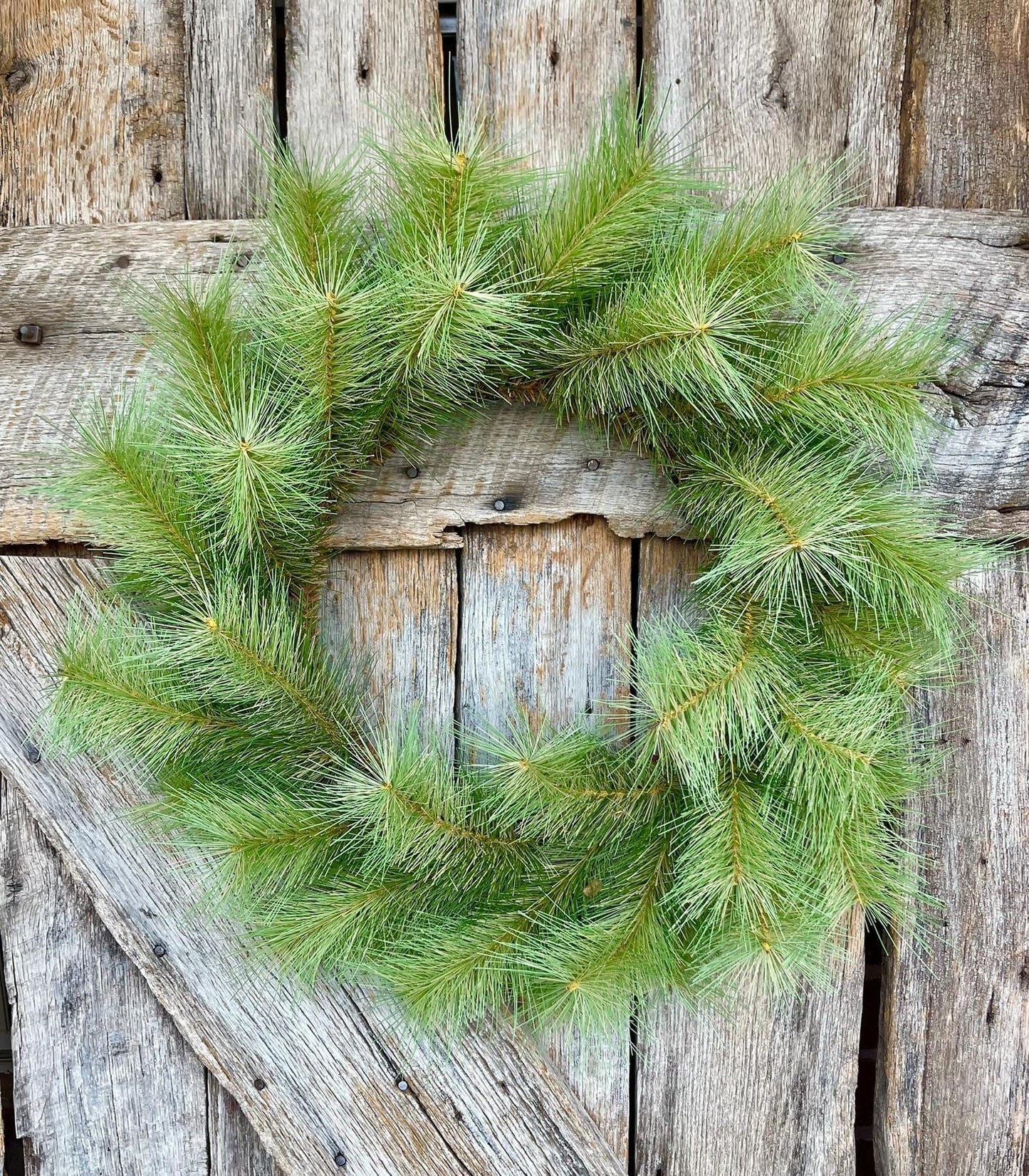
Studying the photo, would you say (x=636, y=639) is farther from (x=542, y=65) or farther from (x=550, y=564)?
(x=542, y=65)

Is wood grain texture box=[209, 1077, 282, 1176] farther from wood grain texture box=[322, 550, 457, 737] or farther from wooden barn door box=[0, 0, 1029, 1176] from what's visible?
wood grain texture box=[322, 550, 457, 737]

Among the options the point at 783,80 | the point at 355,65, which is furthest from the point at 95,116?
the point at 783,80

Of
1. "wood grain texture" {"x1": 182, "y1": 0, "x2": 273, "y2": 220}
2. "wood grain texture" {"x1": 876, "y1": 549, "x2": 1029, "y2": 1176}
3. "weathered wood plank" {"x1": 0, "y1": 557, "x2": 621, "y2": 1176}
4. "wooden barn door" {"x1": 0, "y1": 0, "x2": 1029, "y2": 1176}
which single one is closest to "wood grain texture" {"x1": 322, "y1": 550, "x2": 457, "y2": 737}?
"wooden barn door" {"x1": 0, "y1": 0, "x2": 1029, "y2": 1176}

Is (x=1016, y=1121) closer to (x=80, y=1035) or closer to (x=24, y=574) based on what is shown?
(x=80, y=1035)

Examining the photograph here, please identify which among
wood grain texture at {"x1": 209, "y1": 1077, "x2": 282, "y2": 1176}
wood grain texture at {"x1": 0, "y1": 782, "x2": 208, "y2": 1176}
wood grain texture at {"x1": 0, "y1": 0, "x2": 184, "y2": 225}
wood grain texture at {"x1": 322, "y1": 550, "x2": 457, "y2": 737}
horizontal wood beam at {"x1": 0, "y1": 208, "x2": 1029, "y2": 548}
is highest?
wood grain texture at {"x1": 0, "y1": 0, "x2": 184, "y2": 225}

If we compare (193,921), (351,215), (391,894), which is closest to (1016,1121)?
(391,894)

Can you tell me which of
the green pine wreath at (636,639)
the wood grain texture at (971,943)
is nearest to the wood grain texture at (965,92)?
the green pine wreath at (636,639)
